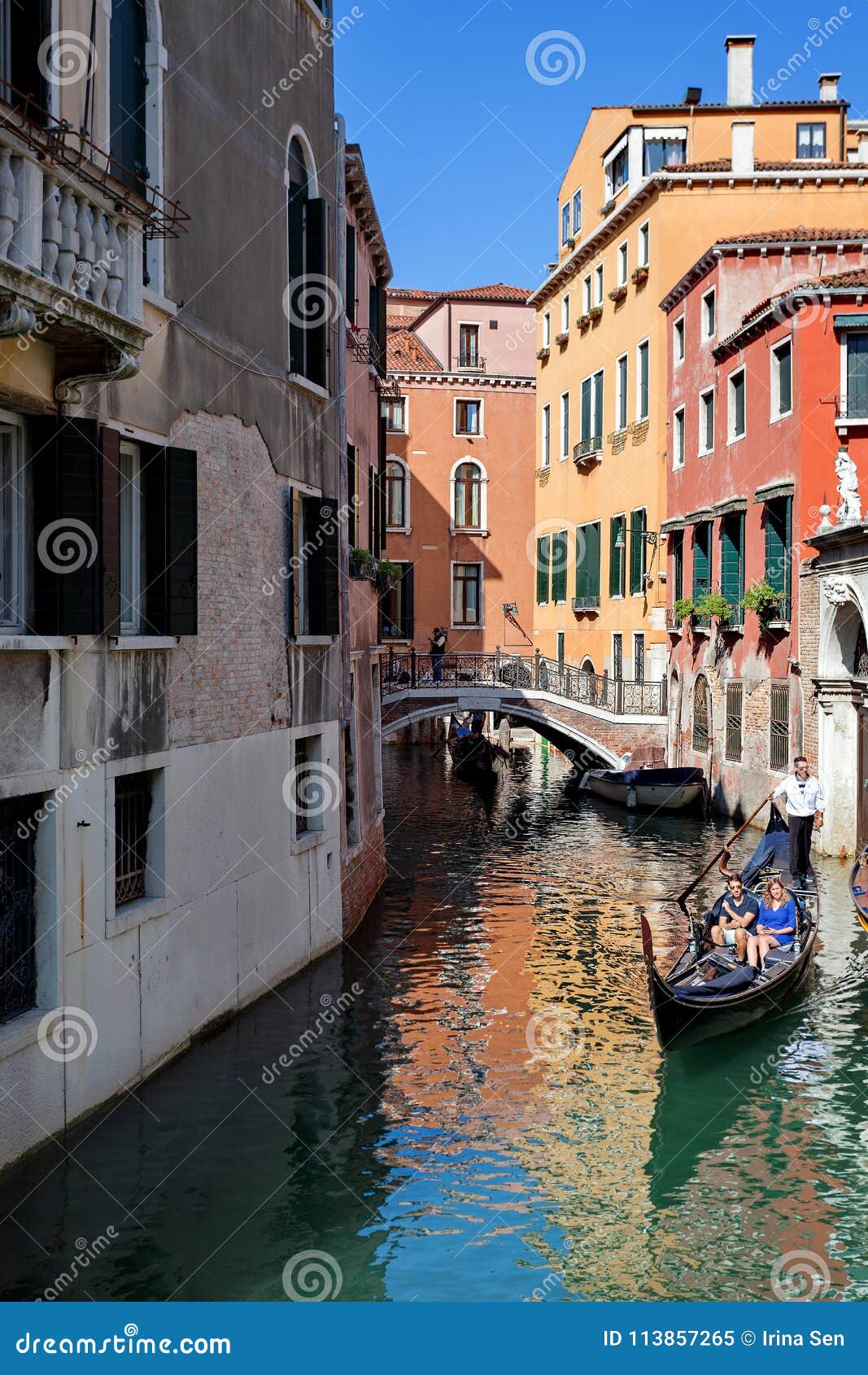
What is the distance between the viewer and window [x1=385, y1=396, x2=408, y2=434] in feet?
120

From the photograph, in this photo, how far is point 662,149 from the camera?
26.5 metres

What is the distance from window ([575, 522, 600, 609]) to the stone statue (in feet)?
40.1

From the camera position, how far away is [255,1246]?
6.75m

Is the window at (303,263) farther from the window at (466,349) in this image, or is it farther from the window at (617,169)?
the window at (466,349)

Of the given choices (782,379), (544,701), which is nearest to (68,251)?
(782,379)

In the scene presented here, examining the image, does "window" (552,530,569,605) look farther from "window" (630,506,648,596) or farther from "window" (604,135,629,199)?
"window" (604,135,629,199)

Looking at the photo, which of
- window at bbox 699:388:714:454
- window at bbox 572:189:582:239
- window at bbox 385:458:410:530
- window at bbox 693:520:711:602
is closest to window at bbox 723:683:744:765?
window at bbox 693:520:711:602

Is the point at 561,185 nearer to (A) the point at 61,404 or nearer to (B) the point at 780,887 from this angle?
(B) the point at 780,887

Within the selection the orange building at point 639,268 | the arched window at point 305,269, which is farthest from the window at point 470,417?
the arched window at point 305,269

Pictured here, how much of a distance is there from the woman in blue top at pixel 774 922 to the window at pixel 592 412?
59.7 feet

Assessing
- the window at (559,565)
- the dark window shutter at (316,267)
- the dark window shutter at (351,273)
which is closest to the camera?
the dark window shutter at (316,267)

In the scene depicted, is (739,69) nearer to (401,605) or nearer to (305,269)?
(401,605)

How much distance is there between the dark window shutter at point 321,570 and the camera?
39.5ft

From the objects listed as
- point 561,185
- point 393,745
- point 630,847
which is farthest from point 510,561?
point 630,847
